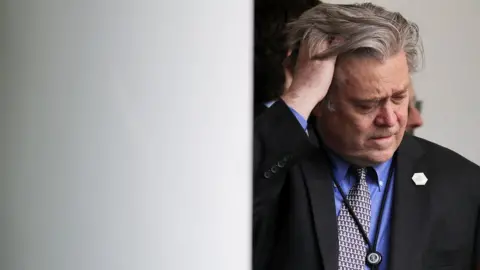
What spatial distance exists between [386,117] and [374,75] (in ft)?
0.24

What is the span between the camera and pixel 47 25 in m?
1.26

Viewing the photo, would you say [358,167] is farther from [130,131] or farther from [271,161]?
[130,131]

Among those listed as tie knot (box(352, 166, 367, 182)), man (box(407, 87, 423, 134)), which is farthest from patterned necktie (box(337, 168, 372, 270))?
man (box(407, 87, 423, 134))

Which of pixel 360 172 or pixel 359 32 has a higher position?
pixel 359 32

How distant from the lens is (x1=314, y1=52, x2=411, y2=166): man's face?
108cm

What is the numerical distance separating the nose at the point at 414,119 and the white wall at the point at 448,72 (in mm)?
10

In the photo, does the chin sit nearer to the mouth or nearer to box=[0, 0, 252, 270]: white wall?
the mouth

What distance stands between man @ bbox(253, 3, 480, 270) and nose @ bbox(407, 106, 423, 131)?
0.01m

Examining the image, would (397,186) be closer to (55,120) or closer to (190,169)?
(190,169)

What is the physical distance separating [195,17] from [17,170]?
46cm

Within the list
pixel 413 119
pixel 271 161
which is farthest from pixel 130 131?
pixel 413 119

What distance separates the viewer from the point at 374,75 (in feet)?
3.53

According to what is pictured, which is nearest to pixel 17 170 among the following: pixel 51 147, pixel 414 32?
pixel 51 147

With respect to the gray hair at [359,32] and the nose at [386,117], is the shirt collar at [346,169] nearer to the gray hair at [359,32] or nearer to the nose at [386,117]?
the nose at [386,117]
